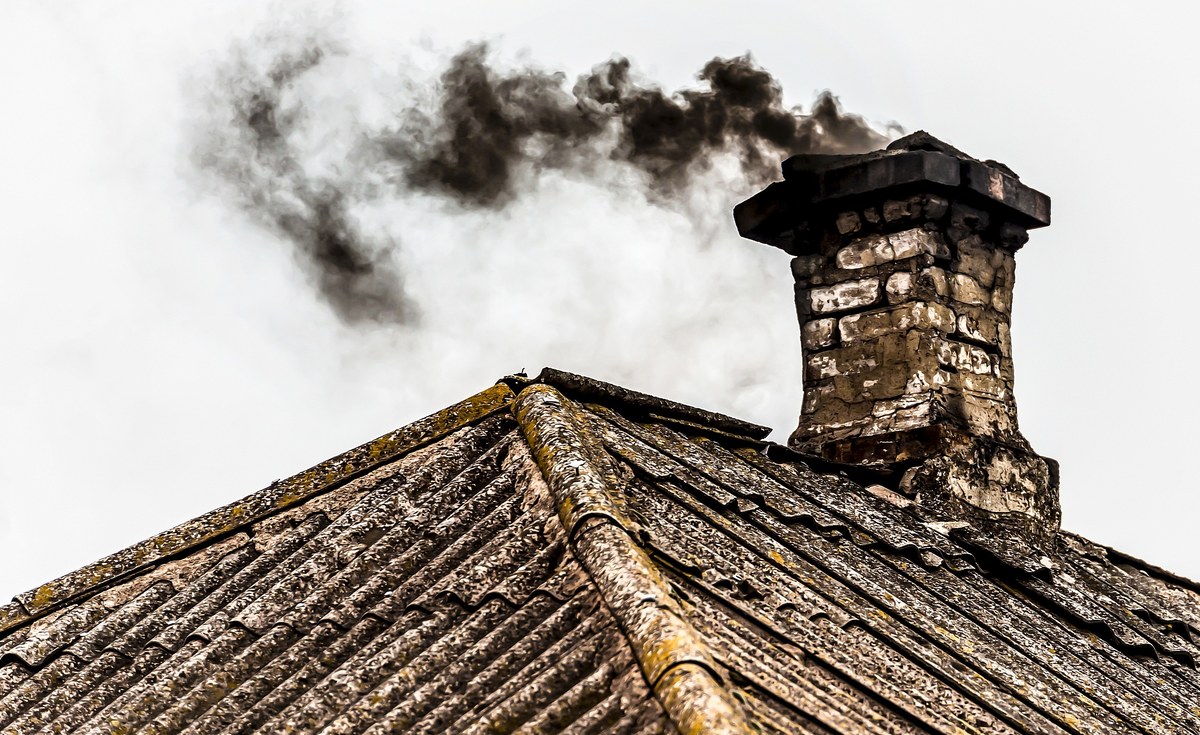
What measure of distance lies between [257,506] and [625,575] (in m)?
1.73

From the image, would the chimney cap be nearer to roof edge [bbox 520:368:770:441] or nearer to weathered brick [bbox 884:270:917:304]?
weathered brick [bbox 884:270:917:304]

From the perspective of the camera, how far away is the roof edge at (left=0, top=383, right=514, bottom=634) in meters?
4.52

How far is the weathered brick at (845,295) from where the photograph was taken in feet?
22.3

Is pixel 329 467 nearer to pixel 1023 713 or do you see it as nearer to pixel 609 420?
pixel 609 420

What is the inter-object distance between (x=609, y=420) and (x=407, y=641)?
1617 mm

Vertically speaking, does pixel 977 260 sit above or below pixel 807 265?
below

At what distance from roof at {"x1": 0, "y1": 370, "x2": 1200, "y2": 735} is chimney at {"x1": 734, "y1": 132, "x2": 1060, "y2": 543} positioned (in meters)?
1.11

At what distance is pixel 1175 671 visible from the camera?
5.39m

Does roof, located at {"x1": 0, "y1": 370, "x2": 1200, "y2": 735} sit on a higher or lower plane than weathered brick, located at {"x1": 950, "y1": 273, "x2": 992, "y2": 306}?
→ lower

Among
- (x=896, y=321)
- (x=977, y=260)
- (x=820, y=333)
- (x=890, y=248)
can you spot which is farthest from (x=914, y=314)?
(x=977, y=260)

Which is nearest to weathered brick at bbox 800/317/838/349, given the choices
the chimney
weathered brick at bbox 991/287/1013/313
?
the chimney

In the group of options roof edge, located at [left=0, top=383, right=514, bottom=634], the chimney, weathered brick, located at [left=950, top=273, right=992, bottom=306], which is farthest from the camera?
weathered brick, located at [left=950, top=273, right=992, bottom=306]

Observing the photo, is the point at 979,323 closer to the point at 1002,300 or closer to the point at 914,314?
the point at 1002,300

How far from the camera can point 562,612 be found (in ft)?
10.7
